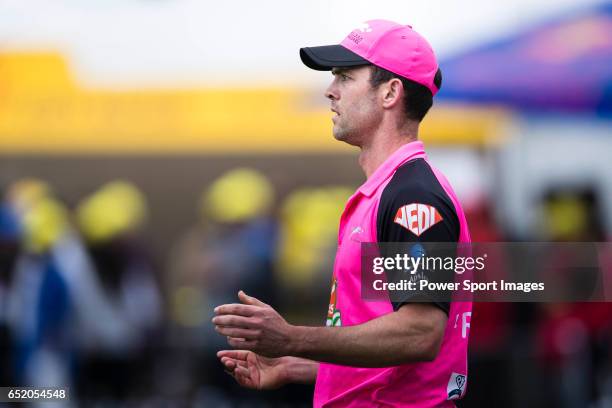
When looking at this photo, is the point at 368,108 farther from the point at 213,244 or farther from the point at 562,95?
the point at 562,95

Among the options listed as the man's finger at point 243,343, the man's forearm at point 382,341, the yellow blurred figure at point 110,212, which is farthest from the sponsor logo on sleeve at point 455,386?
the yellow blurred figure at point 110,212

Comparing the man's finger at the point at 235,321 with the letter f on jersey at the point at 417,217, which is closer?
the man's finger at the point at 235,321

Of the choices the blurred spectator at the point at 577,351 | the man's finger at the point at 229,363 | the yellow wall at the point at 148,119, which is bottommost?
the man's finger at the point at 229,363

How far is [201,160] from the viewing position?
12.0 metres

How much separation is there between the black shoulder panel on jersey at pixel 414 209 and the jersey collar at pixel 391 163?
0.08m

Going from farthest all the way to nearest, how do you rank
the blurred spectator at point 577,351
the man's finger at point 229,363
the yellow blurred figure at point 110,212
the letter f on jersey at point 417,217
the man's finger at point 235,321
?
the yellow blurred figure at point 110,212 < the blurred spectator at point 577,351 < the man's finger at point 229,363 < the letter f on jersey at point 417,217 < the man's finger at point 235,321

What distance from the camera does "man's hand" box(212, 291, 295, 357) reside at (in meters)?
3.09

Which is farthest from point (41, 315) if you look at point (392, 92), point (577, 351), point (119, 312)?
point (392, 92)

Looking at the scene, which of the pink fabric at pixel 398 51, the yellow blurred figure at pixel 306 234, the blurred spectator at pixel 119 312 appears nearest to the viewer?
the pink fabric at pixel 398 51

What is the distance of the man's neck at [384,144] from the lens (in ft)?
11.8

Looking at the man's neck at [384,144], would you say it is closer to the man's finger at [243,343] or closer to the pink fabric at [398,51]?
the pink fabric at [398,51]

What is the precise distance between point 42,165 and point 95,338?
118 inches

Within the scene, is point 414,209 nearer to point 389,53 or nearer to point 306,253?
point 389,53

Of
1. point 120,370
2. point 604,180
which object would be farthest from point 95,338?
point 604,180
